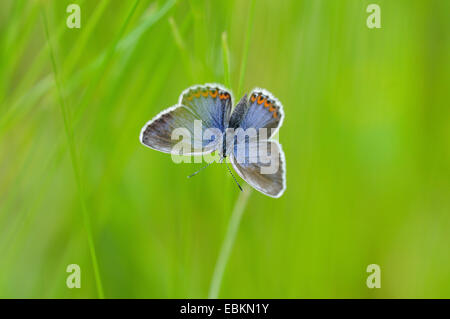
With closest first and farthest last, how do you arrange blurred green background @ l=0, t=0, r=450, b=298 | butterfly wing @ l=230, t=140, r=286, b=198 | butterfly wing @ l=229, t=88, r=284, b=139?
butterfly wing @ l=230, t=140, r=286, b=198 < butterfly wing @ l=229, t=88, r=284, b=139 < blurred green background @ l=0, t=0, r=450, b=298

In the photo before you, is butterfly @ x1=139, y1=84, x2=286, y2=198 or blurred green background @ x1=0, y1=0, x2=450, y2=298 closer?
butterfly @ x1=139, y1=84, x2=286, y2=198

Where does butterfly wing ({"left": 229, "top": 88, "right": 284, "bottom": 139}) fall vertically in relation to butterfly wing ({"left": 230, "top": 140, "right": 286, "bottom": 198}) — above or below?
above

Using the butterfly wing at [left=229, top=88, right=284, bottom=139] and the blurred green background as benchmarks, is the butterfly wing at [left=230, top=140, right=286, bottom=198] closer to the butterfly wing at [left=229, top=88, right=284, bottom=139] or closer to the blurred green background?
the butterfly wing at [left=229, top=88, right=284, bottom=139]

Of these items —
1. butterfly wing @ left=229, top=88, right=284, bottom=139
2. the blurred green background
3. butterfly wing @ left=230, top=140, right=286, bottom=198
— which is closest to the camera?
butterfly wing @ left=230, top=140, right=286, bottom=198

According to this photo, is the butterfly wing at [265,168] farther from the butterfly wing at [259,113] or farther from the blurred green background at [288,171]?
the blurred green background at [288,171]

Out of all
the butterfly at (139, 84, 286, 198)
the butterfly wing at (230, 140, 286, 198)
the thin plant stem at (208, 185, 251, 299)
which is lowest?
the thin plant stem at (208, 185, 251, 299)

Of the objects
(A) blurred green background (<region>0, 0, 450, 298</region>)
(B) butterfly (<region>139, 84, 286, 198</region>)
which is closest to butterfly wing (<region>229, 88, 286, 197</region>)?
(B) butterfly (<region>139, 84, 286, 198</region>)

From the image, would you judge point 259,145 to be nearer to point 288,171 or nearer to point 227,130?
point 227,130

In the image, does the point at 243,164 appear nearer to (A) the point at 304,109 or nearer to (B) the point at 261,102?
(B) the point at 261,102
